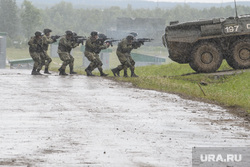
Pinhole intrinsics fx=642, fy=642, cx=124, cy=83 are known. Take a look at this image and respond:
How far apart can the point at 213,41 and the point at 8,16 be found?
123m

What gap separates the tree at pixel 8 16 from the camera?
14075 cm

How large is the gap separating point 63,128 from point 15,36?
140m

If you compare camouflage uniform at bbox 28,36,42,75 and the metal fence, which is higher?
camouflage uniform at bbox 28,36,42,75

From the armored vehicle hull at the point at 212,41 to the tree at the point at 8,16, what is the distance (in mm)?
120957

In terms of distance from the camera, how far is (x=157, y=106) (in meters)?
13.6

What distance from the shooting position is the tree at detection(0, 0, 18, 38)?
14075cm

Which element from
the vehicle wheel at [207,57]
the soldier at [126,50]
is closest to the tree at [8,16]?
the soldier at [126,50]

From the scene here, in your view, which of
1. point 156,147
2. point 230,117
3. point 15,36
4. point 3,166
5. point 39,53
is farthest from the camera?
point 15,36

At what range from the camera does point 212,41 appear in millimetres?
22984

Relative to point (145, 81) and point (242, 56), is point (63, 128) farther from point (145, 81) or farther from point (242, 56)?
point (242, 56)

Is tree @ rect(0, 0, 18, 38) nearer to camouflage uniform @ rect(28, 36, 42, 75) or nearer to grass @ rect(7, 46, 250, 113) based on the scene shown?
camouflage uniform @ rect(28, 36, 42, 75)

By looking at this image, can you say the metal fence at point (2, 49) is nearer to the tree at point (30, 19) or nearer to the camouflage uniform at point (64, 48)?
the camouflage uniform at point (64, 48)

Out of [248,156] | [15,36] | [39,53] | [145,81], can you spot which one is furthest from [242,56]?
[15,36]

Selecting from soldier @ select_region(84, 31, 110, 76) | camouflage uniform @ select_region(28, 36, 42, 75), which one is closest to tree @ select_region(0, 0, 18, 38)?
camouflage uniform @ select_region(28, 36, 42, 75)
